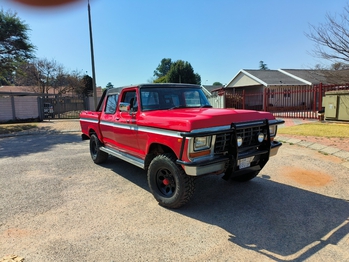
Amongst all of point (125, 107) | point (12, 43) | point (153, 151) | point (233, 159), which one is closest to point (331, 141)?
point (233, 159)

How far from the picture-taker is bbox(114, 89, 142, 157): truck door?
15.1ft

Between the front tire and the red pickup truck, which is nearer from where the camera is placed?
the red pickup truck

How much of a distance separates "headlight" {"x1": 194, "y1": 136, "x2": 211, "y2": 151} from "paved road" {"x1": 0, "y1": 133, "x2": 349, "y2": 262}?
41.9 inches

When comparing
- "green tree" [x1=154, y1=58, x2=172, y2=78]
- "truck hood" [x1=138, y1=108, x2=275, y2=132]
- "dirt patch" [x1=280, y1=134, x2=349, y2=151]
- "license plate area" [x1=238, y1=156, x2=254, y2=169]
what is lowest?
"dirt patch" [x1=280, y1=134, x2=349, y2=151]

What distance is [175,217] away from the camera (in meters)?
3.62

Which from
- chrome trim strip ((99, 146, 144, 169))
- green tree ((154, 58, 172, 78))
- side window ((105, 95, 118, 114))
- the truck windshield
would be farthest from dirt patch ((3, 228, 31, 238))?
green tree ((154, 58, 172, 78))

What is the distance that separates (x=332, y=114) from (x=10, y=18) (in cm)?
1916

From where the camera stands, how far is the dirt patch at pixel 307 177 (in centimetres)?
490

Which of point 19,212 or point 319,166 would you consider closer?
point 19,212

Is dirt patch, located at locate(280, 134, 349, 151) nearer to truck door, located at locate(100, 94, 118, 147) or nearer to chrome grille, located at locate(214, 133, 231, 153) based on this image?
chrome grille, located at locate(214, 133, 231, 153)

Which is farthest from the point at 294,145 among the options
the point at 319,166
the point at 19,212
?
the point at 19,212

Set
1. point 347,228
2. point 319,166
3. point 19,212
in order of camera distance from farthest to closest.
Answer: point 319,166, point 19,212, point 347,228

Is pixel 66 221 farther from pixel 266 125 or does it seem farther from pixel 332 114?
pixel 332 114

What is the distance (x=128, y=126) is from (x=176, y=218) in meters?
2.06
